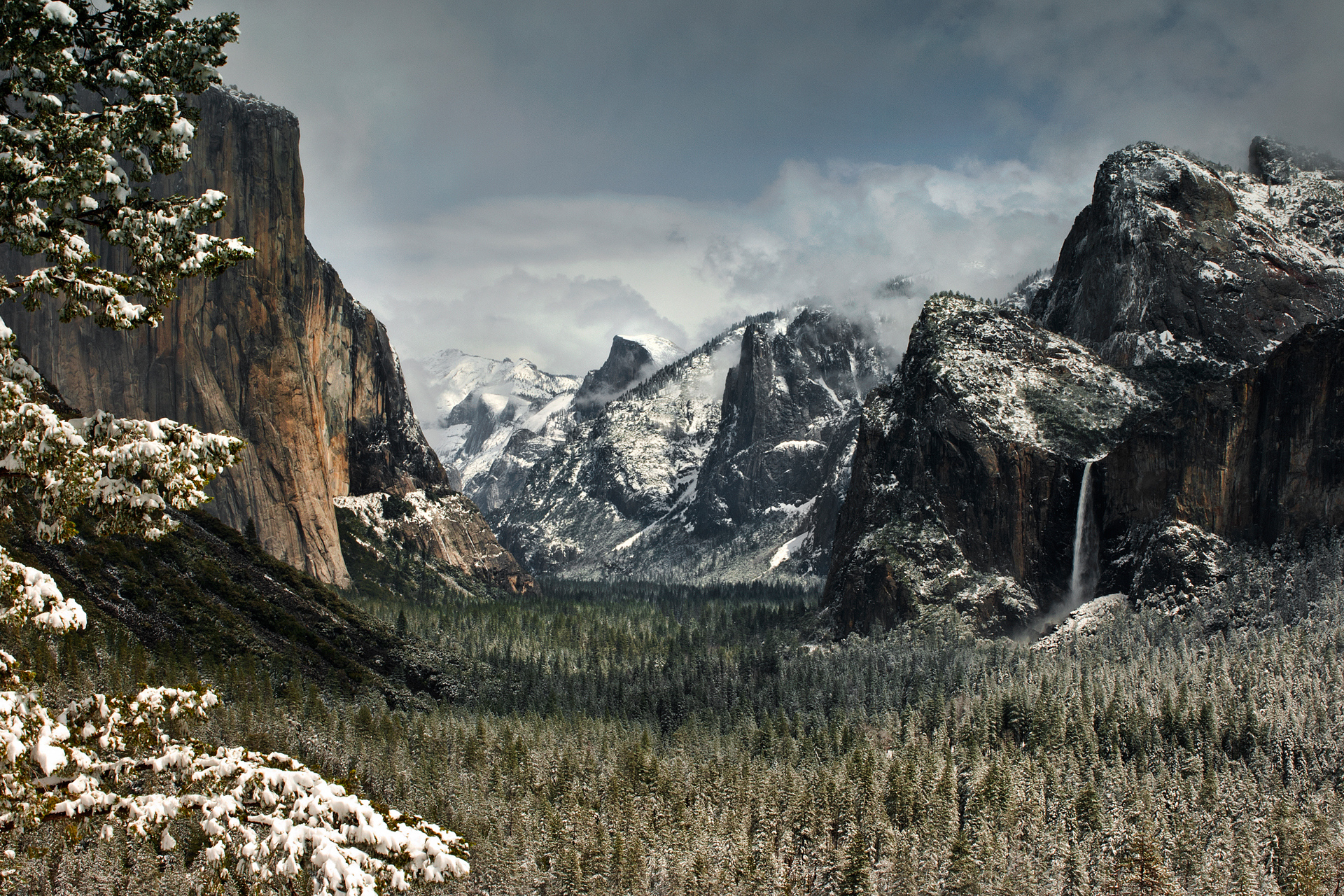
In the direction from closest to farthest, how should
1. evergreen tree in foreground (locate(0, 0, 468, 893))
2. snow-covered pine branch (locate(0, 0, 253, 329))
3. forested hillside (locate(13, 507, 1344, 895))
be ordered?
evergreen tree in foreground (locate(0, 0, 468, 893)) < snow-covered pine branch (locate(0, 0, 253, 329)) < forested hillside (locate(13, 507, 1344, 895))

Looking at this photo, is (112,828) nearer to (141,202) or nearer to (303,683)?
(141,202)

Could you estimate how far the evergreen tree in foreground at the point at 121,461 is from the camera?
15234 millimetres

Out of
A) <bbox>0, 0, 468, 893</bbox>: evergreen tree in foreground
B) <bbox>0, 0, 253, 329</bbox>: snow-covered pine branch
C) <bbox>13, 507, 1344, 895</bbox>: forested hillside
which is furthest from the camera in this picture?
<bbox>13, 507, 1344, 895</bbox>: forested hillside

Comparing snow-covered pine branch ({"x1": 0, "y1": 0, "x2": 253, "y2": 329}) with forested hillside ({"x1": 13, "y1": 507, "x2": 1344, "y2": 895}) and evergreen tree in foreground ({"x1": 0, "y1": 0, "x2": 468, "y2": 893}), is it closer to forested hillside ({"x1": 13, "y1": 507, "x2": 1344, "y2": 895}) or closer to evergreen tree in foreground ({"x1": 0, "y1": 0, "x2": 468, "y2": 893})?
evergreen tree in foreground ({"x1": 0, "y1": 0, "x2": 468, "y2": 893})

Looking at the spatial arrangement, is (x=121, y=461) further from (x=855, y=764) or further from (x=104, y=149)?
(x=855, y=764)

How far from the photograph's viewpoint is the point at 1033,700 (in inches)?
5689

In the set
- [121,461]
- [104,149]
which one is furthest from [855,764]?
[104,149]

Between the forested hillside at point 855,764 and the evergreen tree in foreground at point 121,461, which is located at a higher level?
the evergreen tree in foreground at point 121,461

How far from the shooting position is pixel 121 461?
15586 millimetres

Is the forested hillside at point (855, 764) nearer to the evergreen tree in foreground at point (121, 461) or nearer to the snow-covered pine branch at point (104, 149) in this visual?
the evergreen tree in foreground at point (121, 461)

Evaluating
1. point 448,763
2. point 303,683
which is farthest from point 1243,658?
point 303,683

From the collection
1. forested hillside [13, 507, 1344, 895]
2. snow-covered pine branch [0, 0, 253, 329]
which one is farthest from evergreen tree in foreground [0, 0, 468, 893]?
forested hillside [13, 507, 1344, 895]

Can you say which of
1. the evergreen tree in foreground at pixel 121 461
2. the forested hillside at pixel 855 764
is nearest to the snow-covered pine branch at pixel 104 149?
the evergreen tree in foreground at pixel 121 461

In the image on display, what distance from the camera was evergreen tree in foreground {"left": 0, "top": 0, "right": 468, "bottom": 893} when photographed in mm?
15234
